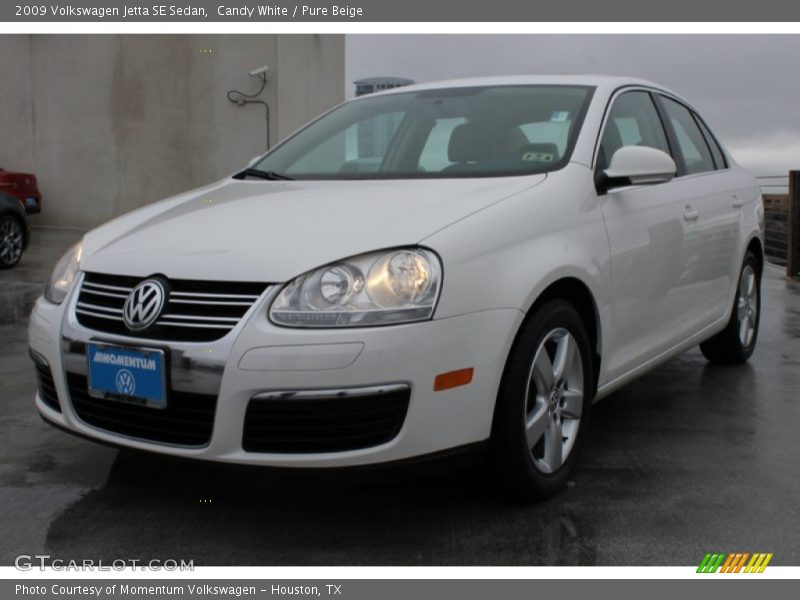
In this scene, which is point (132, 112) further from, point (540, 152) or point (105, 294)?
point (105, 294)

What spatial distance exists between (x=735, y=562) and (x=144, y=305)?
1939 mm

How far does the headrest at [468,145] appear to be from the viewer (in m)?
3.84

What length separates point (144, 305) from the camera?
292 centimetres

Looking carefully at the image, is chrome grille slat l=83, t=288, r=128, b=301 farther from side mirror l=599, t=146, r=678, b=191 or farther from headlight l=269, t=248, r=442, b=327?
side mirror l=599, t=146, r=678, b=191

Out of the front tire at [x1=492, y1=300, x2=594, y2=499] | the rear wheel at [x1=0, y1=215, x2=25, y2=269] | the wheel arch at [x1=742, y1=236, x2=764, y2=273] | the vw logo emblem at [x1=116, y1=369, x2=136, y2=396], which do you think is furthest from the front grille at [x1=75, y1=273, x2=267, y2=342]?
the rear wheel at [x1=0, y1=215, x2=25, y2=269]

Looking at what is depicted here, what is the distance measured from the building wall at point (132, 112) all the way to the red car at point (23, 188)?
3.29 metres

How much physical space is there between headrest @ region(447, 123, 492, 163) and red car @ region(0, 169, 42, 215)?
11.9 m

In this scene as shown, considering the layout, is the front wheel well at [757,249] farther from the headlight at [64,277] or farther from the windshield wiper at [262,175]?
the headlight at [64,277]

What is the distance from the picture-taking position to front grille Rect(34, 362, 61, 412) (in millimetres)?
3234

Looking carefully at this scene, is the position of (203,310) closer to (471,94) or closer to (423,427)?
(423,427)

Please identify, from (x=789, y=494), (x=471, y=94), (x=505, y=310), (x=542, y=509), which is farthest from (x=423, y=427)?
(x=471, y=94)

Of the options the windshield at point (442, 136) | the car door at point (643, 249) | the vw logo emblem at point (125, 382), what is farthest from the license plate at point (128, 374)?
the car door at point (643, 249)

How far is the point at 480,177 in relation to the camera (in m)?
3.52
